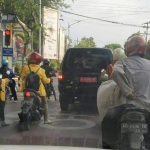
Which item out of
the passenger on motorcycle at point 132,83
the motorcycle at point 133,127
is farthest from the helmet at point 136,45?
the motorcycle at point 133,127

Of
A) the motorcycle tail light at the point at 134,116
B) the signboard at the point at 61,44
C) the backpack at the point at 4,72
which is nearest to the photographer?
the motorcycle tail light at the point at 134,116

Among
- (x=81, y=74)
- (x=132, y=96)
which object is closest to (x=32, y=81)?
(x=81, y=74)

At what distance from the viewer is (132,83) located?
4.14m

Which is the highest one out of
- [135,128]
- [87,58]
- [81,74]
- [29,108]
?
[87,58]

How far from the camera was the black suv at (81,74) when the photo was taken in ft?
31.2

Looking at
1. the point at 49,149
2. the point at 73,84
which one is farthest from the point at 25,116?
the point at 49,149

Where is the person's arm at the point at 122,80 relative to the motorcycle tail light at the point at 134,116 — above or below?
above

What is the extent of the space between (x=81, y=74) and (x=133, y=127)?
5809 mm

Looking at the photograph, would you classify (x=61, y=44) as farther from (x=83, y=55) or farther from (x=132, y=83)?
(x=132, y=83)

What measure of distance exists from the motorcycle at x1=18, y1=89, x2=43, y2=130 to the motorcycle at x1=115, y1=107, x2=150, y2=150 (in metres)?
3.57

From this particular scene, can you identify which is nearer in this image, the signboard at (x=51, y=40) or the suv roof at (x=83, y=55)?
the suv roof at (x=83, y=55)

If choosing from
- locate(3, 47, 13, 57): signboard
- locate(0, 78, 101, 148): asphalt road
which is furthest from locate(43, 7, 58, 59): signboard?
locate(0, 78, 101, 148): asphalt road

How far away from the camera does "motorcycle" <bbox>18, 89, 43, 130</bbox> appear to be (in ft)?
23.6

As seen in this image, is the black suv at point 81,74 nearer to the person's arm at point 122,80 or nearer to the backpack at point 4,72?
the backpack at point 4,72
